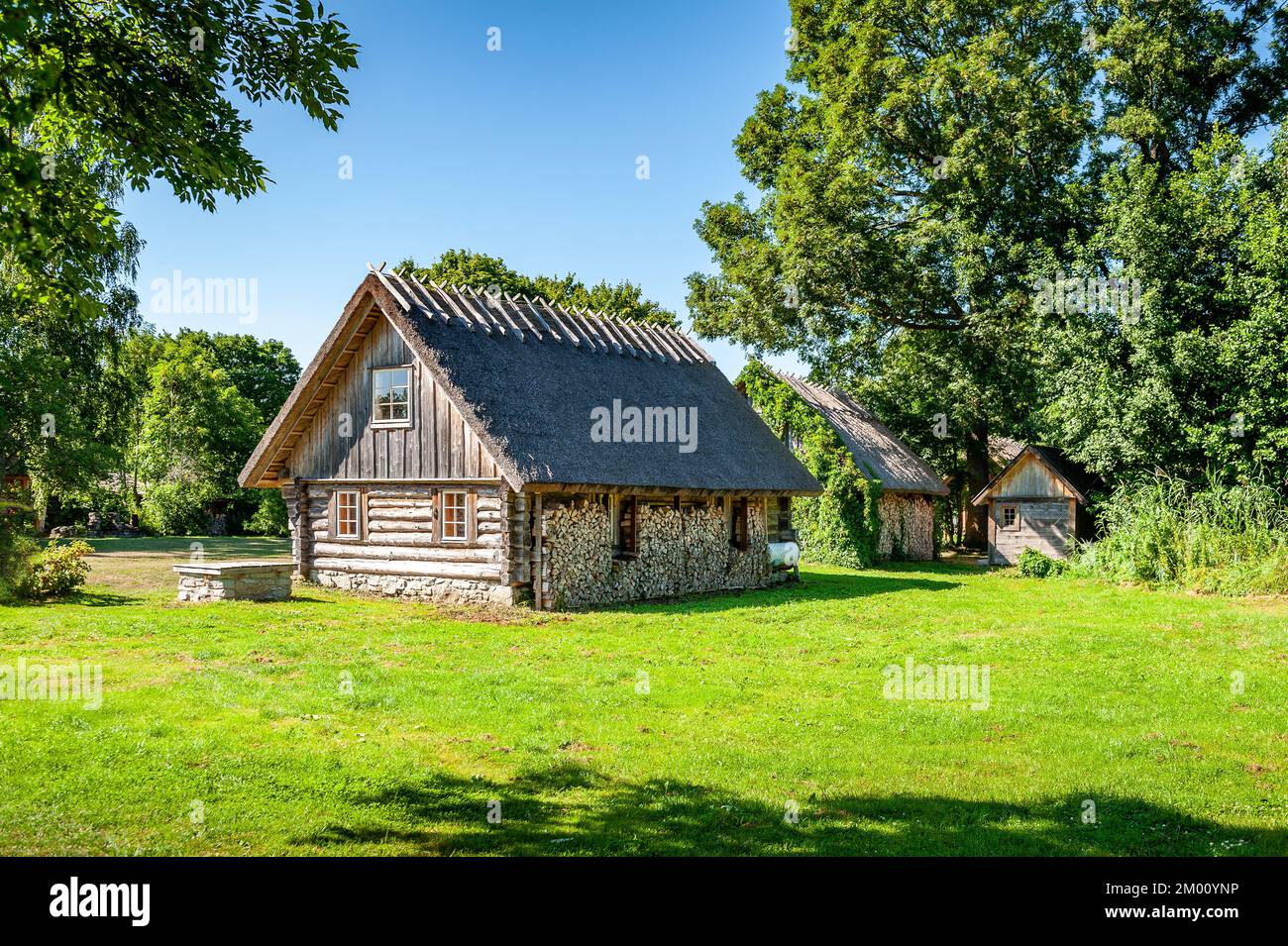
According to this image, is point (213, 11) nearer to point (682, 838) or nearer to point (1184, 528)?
point (682, 838)

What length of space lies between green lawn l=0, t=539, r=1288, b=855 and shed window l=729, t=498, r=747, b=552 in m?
8.27

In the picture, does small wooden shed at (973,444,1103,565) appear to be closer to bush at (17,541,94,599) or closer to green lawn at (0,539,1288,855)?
green lawn at (0,539,1288,855)

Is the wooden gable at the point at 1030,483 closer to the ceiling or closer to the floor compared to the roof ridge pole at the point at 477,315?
closer to the floor

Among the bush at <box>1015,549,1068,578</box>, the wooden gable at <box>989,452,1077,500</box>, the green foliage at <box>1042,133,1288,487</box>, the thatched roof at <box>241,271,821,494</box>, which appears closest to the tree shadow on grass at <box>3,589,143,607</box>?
the thatched roof at <box>241,271,821,494</box>

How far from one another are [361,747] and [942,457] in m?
40.7

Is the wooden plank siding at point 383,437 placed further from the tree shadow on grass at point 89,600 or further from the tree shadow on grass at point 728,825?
the tree shadow on grass at point 728,825

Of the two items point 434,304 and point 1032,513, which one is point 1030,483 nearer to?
point 1032,513

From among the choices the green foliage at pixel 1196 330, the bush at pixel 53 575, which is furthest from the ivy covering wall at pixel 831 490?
the bush at pixel 53 575

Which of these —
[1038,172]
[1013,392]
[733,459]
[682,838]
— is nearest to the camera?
[682,838]

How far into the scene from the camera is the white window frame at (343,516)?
21.7 metres

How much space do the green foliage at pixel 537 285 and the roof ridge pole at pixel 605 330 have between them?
1574cm

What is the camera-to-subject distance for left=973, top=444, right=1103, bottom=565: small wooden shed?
3133 cm

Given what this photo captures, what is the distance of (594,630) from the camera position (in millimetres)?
16406
